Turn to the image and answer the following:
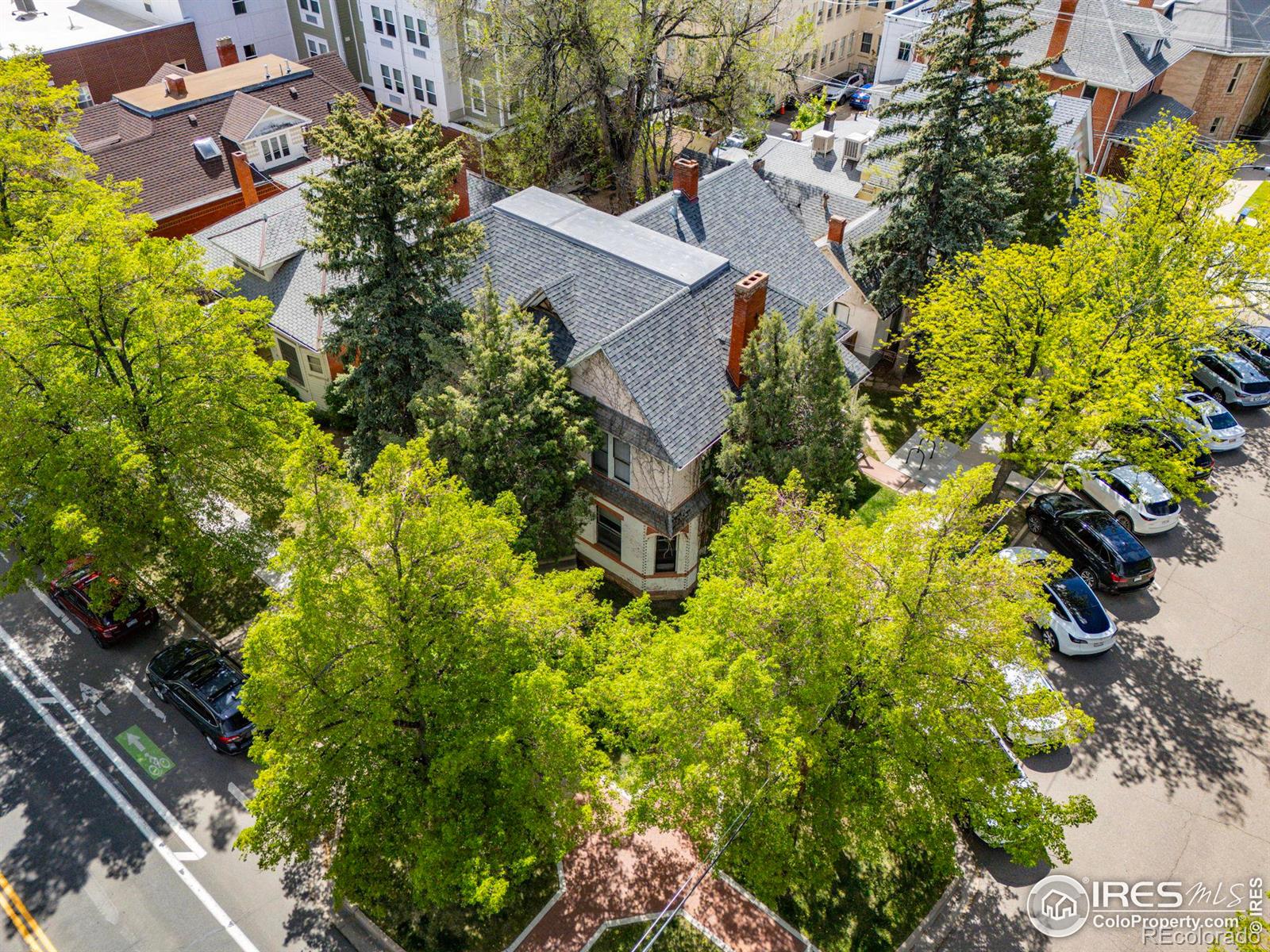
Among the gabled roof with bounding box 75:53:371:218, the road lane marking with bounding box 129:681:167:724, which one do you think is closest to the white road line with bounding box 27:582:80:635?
the road lane marking with bounding box 129:681:167:724

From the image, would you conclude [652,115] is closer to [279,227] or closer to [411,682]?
[279,227]

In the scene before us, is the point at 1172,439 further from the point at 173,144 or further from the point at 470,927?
the point at 173,144

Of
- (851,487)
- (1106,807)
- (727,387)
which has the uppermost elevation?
(727,387)

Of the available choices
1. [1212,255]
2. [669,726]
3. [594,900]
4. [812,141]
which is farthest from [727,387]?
[812,141]

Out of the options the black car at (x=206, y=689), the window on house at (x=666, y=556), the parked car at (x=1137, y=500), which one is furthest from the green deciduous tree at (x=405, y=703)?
the parked car at (x=1137, y=500)

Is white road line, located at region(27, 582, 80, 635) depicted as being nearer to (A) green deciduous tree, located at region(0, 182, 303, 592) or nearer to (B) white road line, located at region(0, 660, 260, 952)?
(B) white road line, located at region(0, 660, 260, 952)

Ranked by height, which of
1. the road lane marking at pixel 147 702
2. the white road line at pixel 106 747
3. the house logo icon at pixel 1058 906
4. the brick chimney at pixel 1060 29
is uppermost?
the brick chimney at pixel 1060 29

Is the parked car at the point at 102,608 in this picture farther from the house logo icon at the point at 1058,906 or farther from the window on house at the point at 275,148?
the window on house at the point at 275,148

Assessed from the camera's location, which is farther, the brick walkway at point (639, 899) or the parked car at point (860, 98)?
the parked car at point (860, 98)

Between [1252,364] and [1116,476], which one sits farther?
[1252,364]
